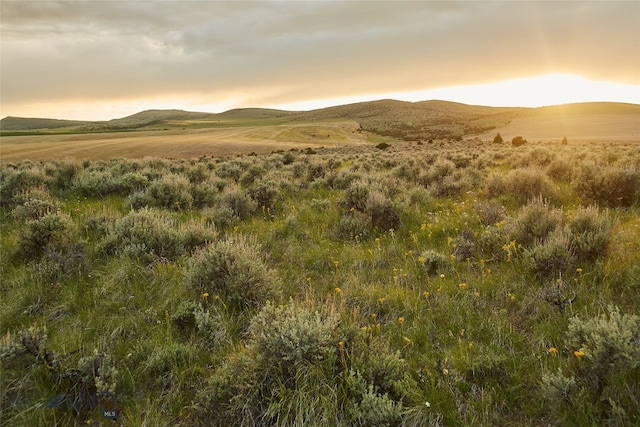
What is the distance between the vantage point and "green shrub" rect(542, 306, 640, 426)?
2.42m

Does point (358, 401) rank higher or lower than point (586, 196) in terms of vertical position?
lower

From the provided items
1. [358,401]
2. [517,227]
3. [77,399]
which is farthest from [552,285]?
[77,399]

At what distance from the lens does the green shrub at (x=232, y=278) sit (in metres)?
4.20

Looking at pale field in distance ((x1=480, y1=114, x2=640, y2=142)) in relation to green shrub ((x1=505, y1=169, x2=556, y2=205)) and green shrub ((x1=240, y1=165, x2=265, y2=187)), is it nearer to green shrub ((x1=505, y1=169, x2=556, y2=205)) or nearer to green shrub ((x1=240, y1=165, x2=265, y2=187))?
green shrub ((x1=240, y1=165, x2=265, y2=187))

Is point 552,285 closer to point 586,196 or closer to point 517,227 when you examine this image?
point 517,227

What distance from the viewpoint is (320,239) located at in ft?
21.3

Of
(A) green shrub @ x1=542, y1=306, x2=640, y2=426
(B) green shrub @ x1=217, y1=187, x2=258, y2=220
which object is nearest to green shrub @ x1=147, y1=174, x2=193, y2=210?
(B) green shrub @ x1=217, y1=187, x2=258, y2=220

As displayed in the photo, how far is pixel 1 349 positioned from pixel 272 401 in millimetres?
2426

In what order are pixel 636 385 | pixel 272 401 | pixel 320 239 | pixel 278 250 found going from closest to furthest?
pixel 636 385, pixel 272 401, pixel 278 250, pixel 320 239

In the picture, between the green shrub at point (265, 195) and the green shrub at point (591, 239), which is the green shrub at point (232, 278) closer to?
the green shrub at point (591, 239)

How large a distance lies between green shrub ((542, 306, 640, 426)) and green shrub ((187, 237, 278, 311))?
2.83 meters

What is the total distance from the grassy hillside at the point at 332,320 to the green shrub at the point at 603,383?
1 cm

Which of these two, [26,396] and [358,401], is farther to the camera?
[26,396]

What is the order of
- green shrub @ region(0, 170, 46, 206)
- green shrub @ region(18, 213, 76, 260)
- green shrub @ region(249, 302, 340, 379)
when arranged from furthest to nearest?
green shrub @ region(0, 170, 46, 206) < green shrub @ region(18, 213, 76, 260) < green shrub @ region(249, 302, 340, 379)
